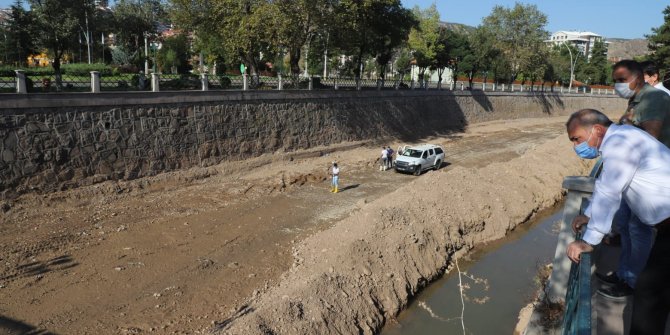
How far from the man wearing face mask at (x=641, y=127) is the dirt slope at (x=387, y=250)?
6283mm

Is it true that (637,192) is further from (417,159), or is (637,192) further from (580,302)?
(417,159)

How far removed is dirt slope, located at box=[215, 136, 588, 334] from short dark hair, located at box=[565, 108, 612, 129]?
6.99m

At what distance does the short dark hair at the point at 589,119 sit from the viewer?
3623 mm

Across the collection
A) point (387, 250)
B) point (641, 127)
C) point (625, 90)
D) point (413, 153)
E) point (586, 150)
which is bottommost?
point (387, 250)

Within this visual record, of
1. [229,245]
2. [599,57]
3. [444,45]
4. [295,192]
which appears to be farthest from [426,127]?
[599,57]

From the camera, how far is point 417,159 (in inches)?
974

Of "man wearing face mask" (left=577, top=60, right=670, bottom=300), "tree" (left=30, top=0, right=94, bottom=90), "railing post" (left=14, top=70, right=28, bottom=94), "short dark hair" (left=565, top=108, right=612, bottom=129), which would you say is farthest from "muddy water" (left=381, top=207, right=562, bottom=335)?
"tree" (left=30, top=0, right=94, bottom=90)

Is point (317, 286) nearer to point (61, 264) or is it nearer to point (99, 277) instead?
point (99, 277)

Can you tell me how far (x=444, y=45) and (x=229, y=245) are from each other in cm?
3936

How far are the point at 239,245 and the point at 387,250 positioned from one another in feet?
15.5

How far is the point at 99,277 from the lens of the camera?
11977mm

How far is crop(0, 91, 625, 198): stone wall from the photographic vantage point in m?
16.2

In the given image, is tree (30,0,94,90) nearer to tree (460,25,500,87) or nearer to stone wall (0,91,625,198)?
stone wall (0,91,625,198)

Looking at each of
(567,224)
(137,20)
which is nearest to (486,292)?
(567,224)
